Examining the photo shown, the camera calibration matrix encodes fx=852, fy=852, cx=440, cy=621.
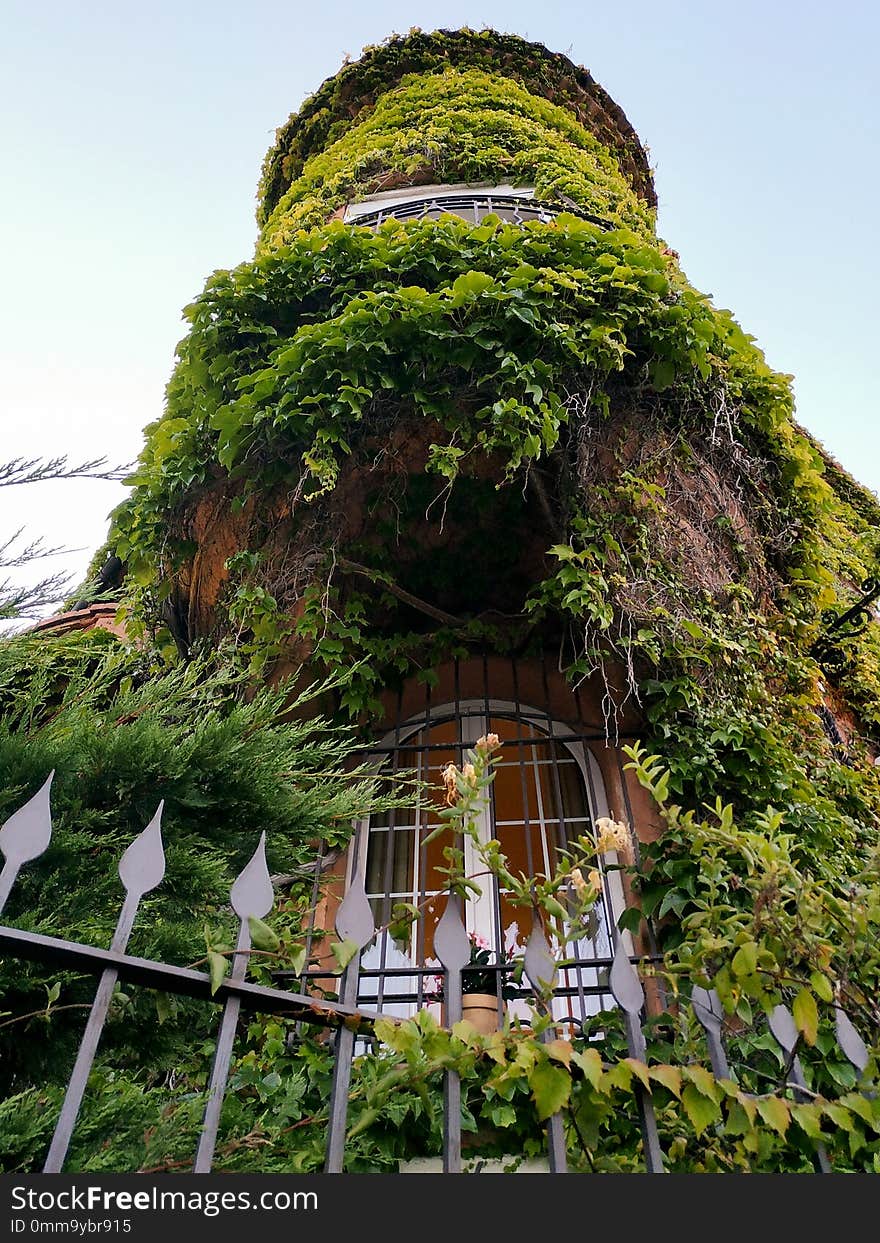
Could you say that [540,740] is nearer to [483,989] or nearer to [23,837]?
[483,989]

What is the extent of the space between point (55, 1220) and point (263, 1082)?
1.99 metres

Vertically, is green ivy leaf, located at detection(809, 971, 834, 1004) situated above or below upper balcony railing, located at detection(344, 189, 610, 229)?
below

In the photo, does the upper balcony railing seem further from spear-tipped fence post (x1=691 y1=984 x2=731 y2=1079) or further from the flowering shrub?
spear-tipped fence post (x1=691 y1=984 x2=731 y2=1079)

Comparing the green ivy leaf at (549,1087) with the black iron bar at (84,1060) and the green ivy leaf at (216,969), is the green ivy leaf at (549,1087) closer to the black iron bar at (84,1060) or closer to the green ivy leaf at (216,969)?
the green ivy leaf at (216,969)

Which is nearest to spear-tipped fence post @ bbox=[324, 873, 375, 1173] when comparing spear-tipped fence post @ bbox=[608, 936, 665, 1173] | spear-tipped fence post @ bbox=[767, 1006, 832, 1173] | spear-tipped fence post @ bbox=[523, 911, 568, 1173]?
spear-tipped fence post @ bbox=[523, 911, 568, 1173]

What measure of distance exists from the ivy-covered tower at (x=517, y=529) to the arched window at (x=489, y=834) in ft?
0.09

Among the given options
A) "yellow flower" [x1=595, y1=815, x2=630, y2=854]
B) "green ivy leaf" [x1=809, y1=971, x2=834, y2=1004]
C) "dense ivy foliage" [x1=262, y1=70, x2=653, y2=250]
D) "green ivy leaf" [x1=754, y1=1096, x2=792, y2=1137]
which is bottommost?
"green ivy leaf" [x1=754, y1=1096, x2=792, y2=1137]

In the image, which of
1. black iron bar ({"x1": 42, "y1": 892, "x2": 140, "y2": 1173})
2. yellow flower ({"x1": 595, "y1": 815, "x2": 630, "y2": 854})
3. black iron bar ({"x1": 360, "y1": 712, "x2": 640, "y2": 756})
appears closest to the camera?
black iron bar ({"x1": 42, "y1": 892, "x2": 140, "y2": 1173})

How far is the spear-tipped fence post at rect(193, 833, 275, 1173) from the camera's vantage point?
1.43m

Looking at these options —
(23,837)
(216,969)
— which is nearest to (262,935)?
(216,969)

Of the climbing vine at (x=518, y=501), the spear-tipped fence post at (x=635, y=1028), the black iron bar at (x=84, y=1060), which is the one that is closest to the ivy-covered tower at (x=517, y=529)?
the climbing vine at (x=518, y=501)

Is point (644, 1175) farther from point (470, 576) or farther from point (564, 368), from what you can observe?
point (470, 576)

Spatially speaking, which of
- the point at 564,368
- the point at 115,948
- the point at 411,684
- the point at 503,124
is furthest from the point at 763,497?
the point at 503,124

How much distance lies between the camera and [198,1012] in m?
2.56
